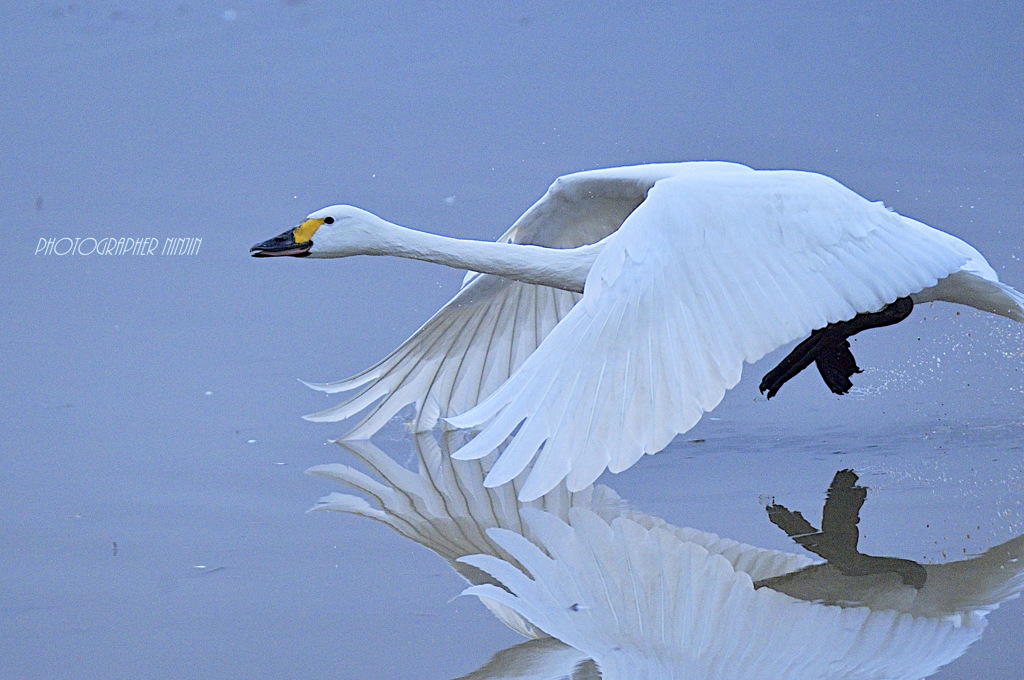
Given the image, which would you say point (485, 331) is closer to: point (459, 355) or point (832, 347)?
point (459, 355)

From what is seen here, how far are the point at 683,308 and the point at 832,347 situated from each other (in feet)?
6.19

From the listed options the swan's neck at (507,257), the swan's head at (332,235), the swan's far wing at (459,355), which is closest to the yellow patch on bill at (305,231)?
the swan's head at (332,235)

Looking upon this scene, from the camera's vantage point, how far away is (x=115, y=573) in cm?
465

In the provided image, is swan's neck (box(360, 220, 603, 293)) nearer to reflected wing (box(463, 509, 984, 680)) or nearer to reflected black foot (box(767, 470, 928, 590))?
reflected black foot (box(767, 470, 928, 590))

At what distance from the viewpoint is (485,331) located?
6.98 m

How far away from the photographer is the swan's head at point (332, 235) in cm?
609

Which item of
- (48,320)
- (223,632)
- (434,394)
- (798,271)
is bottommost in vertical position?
(48,320)

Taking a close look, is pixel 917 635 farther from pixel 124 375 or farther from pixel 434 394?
pixel 124 375

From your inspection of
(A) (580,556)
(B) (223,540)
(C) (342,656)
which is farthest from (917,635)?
(B) (223,540)

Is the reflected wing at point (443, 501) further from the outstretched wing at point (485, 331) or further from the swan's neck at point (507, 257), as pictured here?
the swan's neck at point (507, 257)

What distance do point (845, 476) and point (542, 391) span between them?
5.83 ft

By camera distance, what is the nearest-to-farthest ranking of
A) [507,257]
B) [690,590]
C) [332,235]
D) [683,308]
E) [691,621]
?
[691,621] → [690,590] → [683,308] → [507,257] → [332,235]

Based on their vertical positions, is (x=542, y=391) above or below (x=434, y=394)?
above

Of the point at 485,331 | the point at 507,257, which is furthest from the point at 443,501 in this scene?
the point at 485,331
